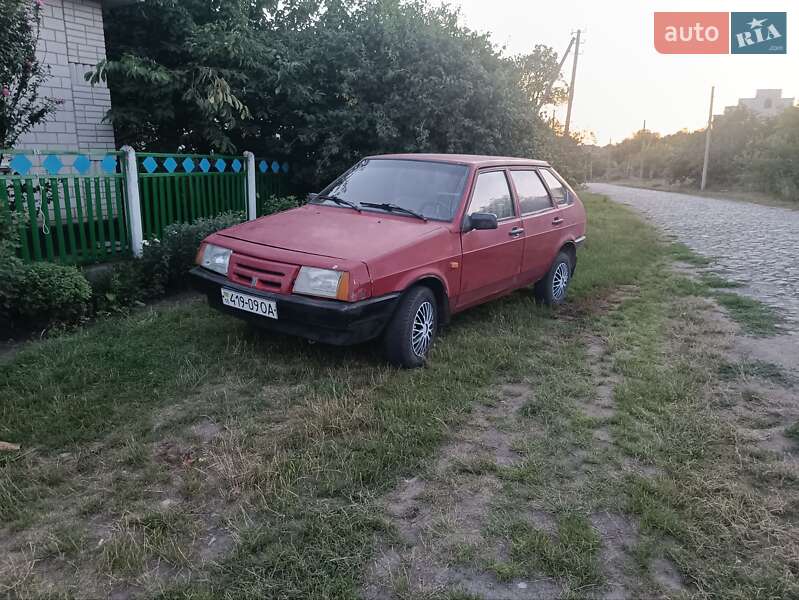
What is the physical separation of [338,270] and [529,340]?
213 centimetres

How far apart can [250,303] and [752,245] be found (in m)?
10.6

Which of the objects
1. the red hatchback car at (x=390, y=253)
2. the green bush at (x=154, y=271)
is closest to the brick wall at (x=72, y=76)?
the green bush at (x=154, y=271)

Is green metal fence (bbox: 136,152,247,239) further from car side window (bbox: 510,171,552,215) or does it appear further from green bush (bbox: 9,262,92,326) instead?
car side window (bbox: 510,171,552,215)

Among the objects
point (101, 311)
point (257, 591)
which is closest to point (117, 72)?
point (101, 311)

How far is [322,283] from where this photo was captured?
4.05 meters

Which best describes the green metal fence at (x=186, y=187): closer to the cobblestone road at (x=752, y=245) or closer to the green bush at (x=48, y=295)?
the green bush at (x=48, y=295)

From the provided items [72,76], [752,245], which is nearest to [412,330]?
[72,76]

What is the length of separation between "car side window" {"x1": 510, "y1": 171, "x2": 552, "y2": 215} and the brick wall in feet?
19.2

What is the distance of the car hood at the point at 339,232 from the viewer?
427 cm

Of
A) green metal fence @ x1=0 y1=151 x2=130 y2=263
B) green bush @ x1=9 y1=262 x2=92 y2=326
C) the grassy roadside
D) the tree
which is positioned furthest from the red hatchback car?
the tree

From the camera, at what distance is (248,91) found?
29.6ft

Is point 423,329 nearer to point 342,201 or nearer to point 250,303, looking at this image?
point 250,303

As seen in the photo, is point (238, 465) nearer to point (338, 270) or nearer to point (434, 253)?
point (338, 270)

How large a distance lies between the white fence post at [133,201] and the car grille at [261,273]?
2917 mm
